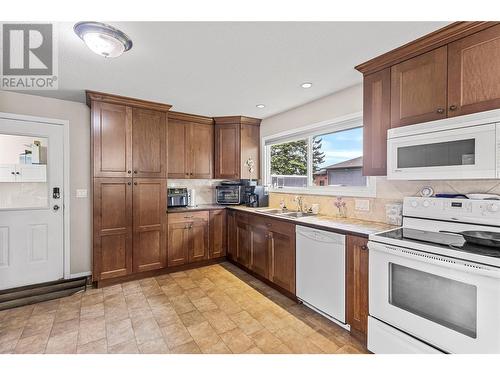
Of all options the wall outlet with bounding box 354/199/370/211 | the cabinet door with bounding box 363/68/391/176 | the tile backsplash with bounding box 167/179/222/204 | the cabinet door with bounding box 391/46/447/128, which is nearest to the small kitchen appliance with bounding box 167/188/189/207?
the tile backsplash with bounding box 167/179/222/204

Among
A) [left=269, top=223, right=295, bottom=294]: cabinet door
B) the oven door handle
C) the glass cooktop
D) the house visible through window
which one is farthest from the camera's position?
the house visible through window

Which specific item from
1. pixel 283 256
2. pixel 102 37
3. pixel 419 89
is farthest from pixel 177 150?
pixel 419 89

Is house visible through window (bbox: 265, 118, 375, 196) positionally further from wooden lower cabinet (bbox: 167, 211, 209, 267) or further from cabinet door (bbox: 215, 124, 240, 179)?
wooden lower cabinet (bbox: 167, 211, 209, 267)

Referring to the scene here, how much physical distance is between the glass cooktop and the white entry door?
3564mm

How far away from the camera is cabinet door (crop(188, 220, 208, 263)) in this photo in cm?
351

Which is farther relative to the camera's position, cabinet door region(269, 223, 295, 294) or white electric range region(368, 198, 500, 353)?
cabinet door region(269, 223, 295, 294)

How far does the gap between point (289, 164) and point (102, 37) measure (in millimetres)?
2692

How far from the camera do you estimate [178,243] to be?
3.40 metres

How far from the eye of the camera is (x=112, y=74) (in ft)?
7.57

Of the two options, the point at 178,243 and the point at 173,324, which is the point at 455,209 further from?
the point at 178,243
